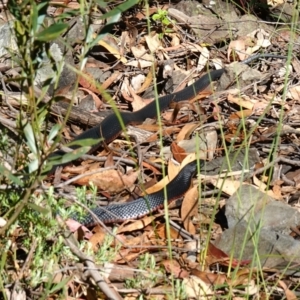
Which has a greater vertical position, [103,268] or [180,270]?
[103,268]

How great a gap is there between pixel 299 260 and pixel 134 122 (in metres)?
1.76

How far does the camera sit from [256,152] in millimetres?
4090

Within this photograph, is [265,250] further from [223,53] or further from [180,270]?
[223,53]

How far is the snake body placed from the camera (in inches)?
140

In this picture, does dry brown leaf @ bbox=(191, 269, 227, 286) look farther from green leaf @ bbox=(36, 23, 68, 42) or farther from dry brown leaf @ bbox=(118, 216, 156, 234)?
green leaf @ bbox=(36, 23, 68, 42)

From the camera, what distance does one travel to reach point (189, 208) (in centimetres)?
362

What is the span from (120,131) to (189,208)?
852 millimetres

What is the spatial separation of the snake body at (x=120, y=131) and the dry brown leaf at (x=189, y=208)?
0.06 m

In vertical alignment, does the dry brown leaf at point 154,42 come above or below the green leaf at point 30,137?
below

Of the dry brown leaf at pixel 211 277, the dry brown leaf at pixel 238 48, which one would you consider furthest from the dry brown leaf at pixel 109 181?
the dry brown leaf at pixel 238 48

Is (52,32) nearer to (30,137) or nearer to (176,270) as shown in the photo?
(30,137)

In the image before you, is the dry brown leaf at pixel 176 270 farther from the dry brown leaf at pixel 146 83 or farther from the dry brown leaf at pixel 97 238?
the dry brown leaf at pixel 146 83

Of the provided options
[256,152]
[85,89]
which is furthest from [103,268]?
[85,89]

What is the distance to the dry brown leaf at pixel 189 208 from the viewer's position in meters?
3.49
